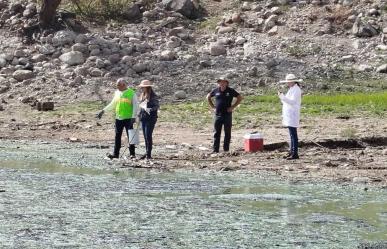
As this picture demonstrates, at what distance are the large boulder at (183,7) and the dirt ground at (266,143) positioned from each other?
1049 cm

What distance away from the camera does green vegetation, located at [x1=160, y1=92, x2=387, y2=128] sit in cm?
2452

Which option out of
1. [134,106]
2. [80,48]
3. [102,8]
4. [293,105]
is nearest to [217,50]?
[80,48]

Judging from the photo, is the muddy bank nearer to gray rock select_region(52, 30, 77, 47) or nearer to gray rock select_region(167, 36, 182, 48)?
gray rock select_region(52, 30, 77, 47)

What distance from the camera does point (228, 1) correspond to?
38.1m

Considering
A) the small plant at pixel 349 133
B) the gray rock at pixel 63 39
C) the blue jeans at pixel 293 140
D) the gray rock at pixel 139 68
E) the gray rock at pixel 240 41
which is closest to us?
the blue jeans at pixel 293 140

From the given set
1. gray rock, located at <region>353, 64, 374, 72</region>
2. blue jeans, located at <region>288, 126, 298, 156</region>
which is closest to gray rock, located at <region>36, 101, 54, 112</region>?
gray rock, located at <region>353, 64, 374, 72</region>

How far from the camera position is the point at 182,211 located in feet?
40.6

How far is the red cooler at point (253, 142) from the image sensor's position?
19.1 meters

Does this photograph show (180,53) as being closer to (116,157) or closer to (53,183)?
(116,157)

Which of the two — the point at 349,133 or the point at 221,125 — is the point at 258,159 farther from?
the point at 349,133

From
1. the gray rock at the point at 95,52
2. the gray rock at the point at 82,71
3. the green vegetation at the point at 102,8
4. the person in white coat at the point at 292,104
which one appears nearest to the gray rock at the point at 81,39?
the gray rock at the point at 95,52

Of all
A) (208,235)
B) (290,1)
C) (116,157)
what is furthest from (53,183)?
(290,1)

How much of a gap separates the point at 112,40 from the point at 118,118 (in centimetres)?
1433

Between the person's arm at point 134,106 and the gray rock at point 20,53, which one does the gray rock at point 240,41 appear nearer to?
the gray rock at point 20,53
